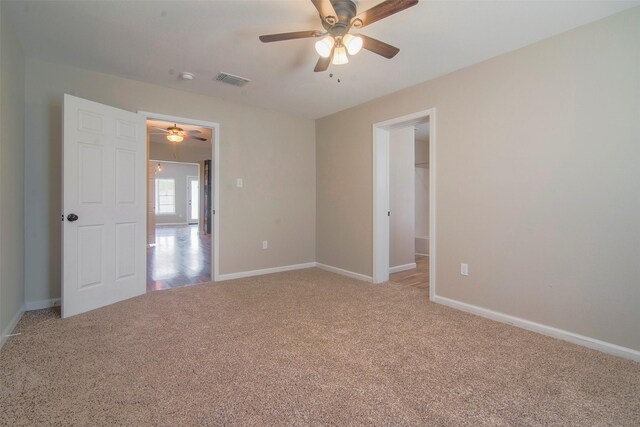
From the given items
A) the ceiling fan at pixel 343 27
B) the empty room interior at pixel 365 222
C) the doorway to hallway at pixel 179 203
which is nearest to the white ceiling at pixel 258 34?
the empty room interior at pixel 365 222

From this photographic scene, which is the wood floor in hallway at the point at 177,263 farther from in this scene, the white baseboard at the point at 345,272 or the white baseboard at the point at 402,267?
the white baseboard at the point at 402,267

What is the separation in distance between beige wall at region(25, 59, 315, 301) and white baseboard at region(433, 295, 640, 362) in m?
2.53

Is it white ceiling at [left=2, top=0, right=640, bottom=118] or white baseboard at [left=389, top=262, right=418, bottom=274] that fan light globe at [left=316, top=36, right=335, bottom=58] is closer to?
white ceiling at [left=2, top=0, right=640, bottom=118]

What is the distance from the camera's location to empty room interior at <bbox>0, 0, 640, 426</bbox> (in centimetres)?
174

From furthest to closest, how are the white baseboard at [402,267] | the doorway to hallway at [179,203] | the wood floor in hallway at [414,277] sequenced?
the white baseboard at [402,267], the doorway to hallway at [179,203], the wood floor in hallway at [414,277]

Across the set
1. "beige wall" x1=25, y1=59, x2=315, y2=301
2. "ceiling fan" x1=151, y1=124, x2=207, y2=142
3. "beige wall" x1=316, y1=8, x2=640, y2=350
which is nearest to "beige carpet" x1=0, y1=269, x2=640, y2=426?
"beige wall" x1=316, y1=8, x2=640, y2=350

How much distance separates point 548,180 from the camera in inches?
98.8

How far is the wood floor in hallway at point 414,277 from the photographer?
160 inches

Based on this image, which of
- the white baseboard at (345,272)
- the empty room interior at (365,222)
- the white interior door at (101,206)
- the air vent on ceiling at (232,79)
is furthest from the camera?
the white baseboard at (345,272)

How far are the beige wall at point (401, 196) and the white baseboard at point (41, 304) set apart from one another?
414 centimetres

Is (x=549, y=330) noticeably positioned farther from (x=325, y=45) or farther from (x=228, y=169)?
(x=228, y=169)

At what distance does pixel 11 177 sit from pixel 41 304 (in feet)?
4.37

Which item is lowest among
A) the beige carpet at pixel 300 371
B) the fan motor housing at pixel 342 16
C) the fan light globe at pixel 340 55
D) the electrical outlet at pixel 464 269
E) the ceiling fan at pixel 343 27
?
the beige carpet at pixel 300 371

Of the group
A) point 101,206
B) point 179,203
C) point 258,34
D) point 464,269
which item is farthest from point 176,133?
point 179,203
